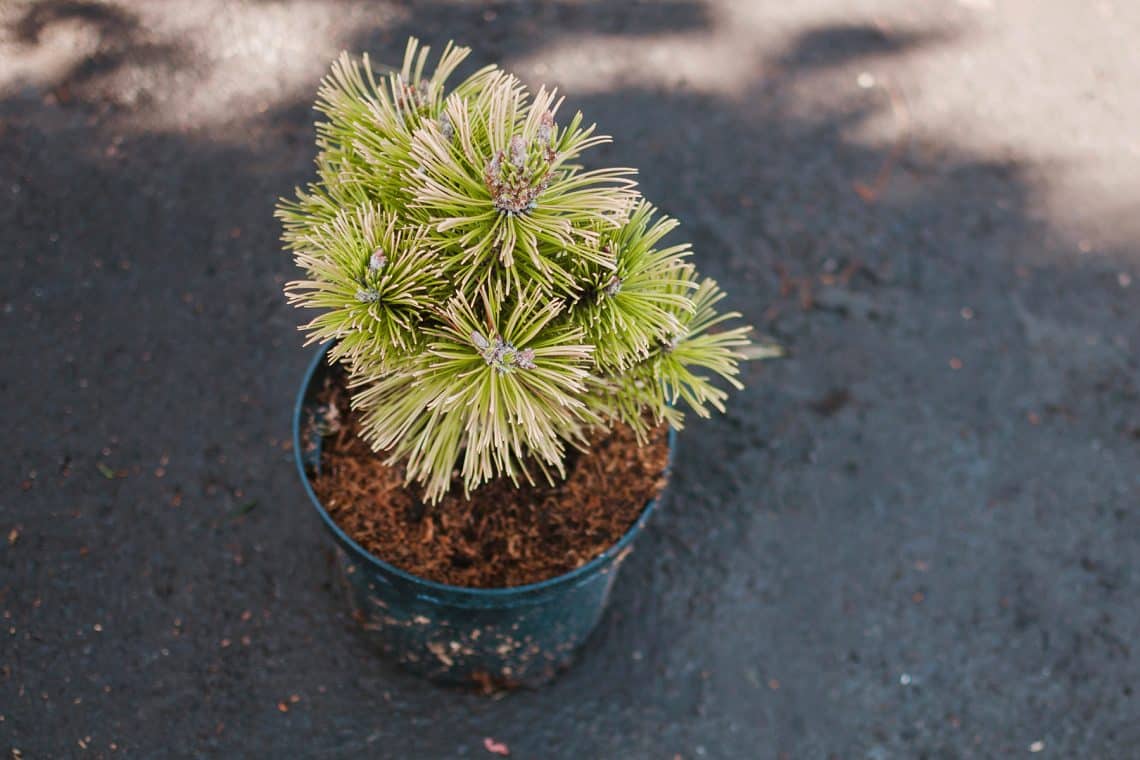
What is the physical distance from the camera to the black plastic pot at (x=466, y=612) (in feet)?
5.08

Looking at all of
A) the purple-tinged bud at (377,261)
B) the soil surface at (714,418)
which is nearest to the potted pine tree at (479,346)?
the purple-tinged bud at (377,261)

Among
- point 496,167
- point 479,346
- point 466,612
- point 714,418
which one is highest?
point 496,167

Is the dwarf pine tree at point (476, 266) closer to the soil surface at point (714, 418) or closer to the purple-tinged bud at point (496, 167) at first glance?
the purple-tinged bud at point (496, 167)

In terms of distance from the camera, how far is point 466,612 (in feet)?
5.24

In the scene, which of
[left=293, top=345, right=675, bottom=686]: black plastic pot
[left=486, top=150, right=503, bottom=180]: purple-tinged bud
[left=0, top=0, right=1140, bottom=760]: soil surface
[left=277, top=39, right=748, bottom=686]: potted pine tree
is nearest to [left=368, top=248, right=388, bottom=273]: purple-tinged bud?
[left=277, top=39, right=748, bottom=686]: potted pine tree

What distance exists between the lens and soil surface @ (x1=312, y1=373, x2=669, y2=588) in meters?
1.62

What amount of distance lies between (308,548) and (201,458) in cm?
35

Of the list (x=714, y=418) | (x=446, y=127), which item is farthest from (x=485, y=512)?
(x=714, y=418)

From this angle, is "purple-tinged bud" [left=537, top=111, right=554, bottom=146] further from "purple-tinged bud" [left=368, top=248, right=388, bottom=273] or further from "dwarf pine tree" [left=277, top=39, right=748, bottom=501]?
"purple-tinged bud" [left=368, top=248, right=388, bottom=273]

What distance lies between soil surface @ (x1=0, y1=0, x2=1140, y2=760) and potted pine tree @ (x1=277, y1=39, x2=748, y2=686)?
0.49m

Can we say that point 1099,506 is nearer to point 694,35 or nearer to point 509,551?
point 509,551

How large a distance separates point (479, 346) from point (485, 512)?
598 millimetres

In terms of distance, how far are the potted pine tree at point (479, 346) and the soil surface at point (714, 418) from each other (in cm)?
49

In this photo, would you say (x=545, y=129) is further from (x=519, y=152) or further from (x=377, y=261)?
(x=377, y=261)
